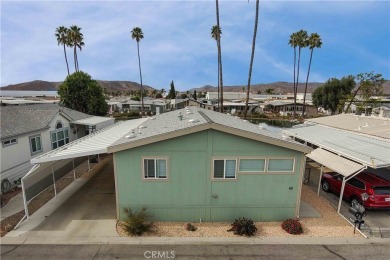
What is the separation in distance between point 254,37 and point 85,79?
26405 millimetres

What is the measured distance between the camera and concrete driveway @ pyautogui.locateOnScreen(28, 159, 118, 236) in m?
10.5

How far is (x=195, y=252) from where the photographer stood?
30.3 feet

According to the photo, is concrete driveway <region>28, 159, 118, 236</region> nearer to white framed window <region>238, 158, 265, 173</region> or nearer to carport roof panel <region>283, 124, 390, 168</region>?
white framed window <region>238, 158, 265, 173</region>

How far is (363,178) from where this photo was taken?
13.2 meters

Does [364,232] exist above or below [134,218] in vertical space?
below

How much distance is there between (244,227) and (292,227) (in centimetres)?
222

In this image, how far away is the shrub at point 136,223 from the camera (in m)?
10.2

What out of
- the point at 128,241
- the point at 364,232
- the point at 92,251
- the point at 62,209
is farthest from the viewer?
the point at 62,209

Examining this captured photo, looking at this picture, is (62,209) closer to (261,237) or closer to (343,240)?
(261,237)

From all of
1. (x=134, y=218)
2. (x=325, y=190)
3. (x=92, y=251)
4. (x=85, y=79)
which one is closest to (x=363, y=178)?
(x=325, y=190)

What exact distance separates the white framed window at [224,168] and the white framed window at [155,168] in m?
2.36

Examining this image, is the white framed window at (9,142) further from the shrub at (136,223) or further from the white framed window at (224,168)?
the white framed window at (224,168)

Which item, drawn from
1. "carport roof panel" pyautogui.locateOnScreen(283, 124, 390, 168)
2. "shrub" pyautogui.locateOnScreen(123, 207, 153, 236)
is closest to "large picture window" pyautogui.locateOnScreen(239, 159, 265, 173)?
"shrub" pyautogui.locateOnScreen(123, 207, 153, 236)

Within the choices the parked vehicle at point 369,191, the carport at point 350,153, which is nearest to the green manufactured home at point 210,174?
the carport at point 350,153
